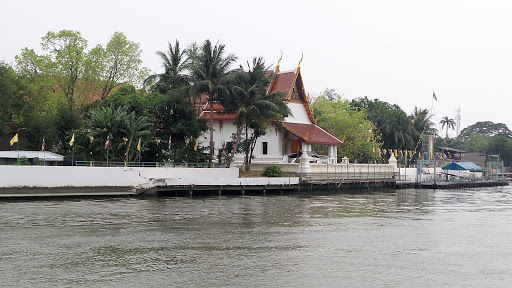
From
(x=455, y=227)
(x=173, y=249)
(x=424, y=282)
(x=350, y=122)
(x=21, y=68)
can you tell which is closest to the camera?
(x=424, y=282)

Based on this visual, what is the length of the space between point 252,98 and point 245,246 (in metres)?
25.4

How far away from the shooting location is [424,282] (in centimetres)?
1325

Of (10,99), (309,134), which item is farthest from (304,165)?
(10,99)

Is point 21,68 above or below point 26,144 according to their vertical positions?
above

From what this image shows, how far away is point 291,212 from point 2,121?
73.9ft

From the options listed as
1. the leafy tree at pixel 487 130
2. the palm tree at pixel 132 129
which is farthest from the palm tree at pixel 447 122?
the palm tree at pixel 132 129

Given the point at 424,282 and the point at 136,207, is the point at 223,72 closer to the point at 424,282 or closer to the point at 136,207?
the point at 136,207

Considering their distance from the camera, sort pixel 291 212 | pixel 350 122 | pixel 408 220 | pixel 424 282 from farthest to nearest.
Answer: pixel 350 122 < pixel 291 212 < pixel 408 220 < pixel 424 282

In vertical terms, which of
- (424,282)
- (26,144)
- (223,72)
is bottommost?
(424,282)

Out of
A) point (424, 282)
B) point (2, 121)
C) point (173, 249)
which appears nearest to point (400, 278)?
point (424, 282)

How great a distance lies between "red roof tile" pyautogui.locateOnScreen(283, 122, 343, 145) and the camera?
161 ft

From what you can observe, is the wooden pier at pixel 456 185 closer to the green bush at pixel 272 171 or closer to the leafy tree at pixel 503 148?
the green bush at pixel 272 171

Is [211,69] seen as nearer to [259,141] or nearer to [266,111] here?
[266,111]

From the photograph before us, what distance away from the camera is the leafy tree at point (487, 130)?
132 m
